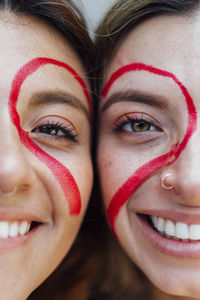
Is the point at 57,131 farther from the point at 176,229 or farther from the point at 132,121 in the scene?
the point at 176,229

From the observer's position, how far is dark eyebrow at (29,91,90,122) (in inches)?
63.0

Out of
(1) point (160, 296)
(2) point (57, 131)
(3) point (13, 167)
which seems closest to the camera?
(3) point (13, 167)

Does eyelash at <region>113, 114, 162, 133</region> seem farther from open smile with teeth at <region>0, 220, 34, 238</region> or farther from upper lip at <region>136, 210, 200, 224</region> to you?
open smile with teeth at <region>0, 220, 34, 238</region>

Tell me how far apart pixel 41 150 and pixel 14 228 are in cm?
31

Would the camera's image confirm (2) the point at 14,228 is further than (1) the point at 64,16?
No

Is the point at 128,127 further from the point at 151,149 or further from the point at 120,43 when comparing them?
the point at 120,43

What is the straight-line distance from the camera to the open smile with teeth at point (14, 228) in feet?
5.05

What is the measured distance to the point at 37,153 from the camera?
162 cm

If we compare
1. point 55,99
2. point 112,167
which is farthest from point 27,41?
point 112,167

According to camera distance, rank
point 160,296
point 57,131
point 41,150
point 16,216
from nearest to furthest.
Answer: point 16,216 → point 41,150 → point 57,131 → point 160,296

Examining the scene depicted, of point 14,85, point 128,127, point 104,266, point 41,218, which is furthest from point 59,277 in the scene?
point 14,85

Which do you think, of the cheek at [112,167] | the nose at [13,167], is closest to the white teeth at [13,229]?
the nose at [13,167]

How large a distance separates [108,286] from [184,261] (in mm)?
735

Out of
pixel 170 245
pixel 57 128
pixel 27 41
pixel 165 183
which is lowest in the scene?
pixel 170 245
